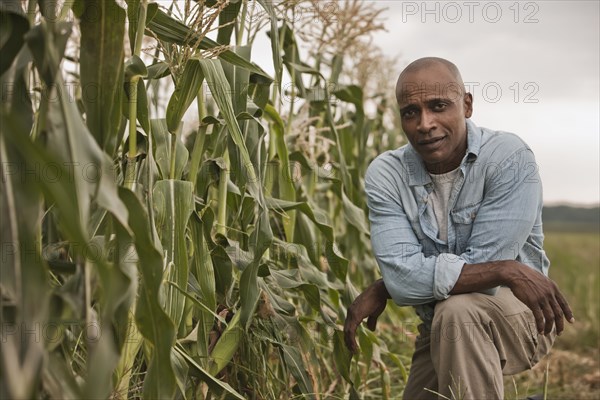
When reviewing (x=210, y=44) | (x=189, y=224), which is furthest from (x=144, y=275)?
(x=210, y=44)

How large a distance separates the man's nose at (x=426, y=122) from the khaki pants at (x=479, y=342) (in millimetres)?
590

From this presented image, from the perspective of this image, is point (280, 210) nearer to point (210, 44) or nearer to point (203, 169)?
point (203, 169)

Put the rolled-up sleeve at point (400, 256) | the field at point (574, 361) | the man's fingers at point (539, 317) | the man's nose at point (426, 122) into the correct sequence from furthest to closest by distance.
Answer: the field at point (574, 361) < the man's nose at point (426, 122) < the rolled-up sleeve at point (400, 256) < the man's fingers at point (539, 317)

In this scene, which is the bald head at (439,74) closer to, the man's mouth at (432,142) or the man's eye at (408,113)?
the man's eye at (408,113)

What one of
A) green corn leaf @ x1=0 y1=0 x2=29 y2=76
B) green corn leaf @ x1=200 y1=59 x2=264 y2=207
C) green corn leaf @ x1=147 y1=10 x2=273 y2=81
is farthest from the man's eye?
green corn leaf @ x1=0 y1=0 x2=29 y2=76

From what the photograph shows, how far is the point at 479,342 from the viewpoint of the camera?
2660 mm

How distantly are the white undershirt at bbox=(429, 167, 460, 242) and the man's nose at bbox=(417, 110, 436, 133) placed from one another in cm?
22

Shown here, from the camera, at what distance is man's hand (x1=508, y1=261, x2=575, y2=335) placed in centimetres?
257

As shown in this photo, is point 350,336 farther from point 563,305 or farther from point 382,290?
point 563,305

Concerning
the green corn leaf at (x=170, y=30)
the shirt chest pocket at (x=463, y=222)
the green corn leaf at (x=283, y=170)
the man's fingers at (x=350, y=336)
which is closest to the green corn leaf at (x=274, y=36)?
the green corn leaf at (x=283, y=170)

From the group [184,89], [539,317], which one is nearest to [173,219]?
[184,89]

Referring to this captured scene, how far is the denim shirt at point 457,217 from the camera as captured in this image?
274 centimetres

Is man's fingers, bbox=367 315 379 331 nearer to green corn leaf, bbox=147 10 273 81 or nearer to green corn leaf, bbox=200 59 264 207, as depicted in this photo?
green corn leaf, bbox=200 59 264 207

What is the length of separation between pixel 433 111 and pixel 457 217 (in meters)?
0.39
